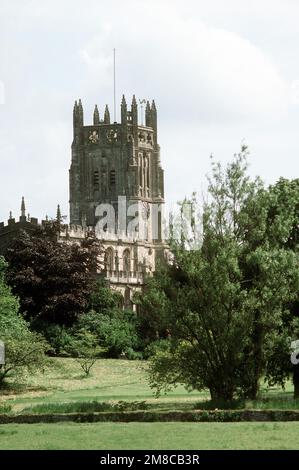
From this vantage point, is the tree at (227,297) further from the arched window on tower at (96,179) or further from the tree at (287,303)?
the arched window on tower at (96,179)

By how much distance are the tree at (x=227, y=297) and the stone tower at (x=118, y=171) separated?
3747 inches

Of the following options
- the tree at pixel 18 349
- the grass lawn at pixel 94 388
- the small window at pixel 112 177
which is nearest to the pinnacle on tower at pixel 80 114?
the small window at pixel 112 177

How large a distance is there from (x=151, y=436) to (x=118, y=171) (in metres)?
115

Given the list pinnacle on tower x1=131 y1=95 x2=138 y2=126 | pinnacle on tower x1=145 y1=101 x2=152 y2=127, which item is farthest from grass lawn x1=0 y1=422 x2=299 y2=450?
pinnacle on tower x1=145 y1=101 x2=152 y2=127

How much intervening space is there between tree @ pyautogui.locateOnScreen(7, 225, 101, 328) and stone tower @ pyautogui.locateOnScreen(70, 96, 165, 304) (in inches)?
2244

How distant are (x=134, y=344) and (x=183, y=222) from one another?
36144mm

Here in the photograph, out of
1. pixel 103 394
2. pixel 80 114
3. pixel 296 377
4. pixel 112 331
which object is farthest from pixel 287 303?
pixel 80 114

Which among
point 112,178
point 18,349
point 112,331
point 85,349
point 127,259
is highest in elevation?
point 112,178

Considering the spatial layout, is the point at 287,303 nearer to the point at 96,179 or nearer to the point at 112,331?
the point at 112,331

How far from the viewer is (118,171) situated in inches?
5492

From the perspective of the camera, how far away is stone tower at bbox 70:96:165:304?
135m

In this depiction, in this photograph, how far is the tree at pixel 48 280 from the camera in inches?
2771
